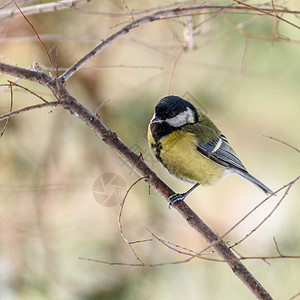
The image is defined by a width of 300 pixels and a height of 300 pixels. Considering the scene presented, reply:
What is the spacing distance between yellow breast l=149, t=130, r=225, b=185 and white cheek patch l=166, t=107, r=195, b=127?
0.10 feet

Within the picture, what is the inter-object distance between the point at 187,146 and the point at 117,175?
465 millimetres

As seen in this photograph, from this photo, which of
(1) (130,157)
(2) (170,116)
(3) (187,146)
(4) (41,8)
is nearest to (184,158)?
(3) (187,146)

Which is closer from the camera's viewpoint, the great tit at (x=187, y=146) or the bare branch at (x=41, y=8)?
the bare branch at (x=41, y=8)

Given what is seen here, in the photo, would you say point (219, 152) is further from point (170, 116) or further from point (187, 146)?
point (170, 116)

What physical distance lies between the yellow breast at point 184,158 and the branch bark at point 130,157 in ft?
0.96

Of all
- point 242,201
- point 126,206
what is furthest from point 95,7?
point 242,201

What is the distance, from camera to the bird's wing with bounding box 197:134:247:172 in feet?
5.24

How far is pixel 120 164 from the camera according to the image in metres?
1.91

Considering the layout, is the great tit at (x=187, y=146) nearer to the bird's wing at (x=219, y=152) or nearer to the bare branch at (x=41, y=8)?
the bird's wing at (x=219, y=152)

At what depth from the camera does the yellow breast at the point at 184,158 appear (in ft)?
4.97

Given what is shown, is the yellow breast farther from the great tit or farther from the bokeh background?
the bokeh background

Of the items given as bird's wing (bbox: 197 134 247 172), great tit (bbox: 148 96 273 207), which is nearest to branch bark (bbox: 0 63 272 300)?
great tit (bbox: 148 96 273 207)

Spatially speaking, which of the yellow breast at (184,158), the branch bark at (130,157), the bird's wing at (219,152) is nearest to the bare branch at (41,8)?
the branch bark at (130,157)

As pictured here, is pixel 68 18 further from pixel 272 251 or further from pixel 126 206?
pixel 272 251
